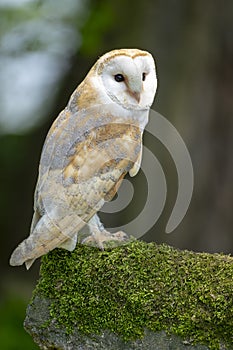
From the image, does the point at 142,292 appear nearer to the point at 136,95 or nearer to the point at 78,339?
the point at 78,339

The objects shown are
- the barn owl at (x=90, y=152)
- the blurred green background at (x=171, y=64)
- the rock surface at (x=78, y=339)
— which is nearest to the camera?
the rock surface at (x=78, y=339)

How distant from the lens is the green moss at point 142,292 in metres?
2.88

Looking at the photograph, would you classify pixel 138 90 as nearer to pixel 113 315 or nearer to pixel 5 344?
pixel 113 315

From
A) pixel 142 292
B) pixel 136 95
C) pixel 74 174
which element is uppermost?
pixel 136 95

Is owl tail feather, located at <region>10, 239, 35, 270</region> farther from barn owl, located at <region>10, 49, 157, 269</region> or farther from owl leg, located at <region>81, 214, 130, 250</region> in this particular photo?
owl leg, located at <region>81, 214, 130, 250</region>

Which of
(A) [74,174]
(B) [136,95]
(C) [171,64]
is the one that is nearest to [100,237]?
(A) [74,174]

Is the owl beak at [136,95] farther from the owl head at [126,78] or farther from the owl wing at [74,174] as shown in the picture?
the owl wing at [74,174]

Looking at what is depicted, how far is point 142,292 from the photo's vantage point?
292 cm

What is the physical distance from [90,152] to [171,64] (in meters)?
3.95

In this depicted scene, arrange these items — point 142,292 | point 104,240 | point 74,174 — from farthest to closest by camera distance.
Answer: point 104,240 < point 74,174 < point 142,292

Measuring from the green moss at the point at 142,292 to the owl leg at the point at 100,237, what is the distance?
0.07 meters

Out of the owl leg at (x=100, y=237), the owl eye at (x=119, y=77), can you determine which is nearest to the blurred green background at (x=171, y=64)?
the owl leg at (x=100, y=237)

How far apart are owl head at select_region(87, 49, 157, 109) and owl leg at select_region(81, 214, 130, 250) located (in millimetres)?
555

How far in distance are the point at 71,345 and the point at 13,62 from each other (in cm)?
487
